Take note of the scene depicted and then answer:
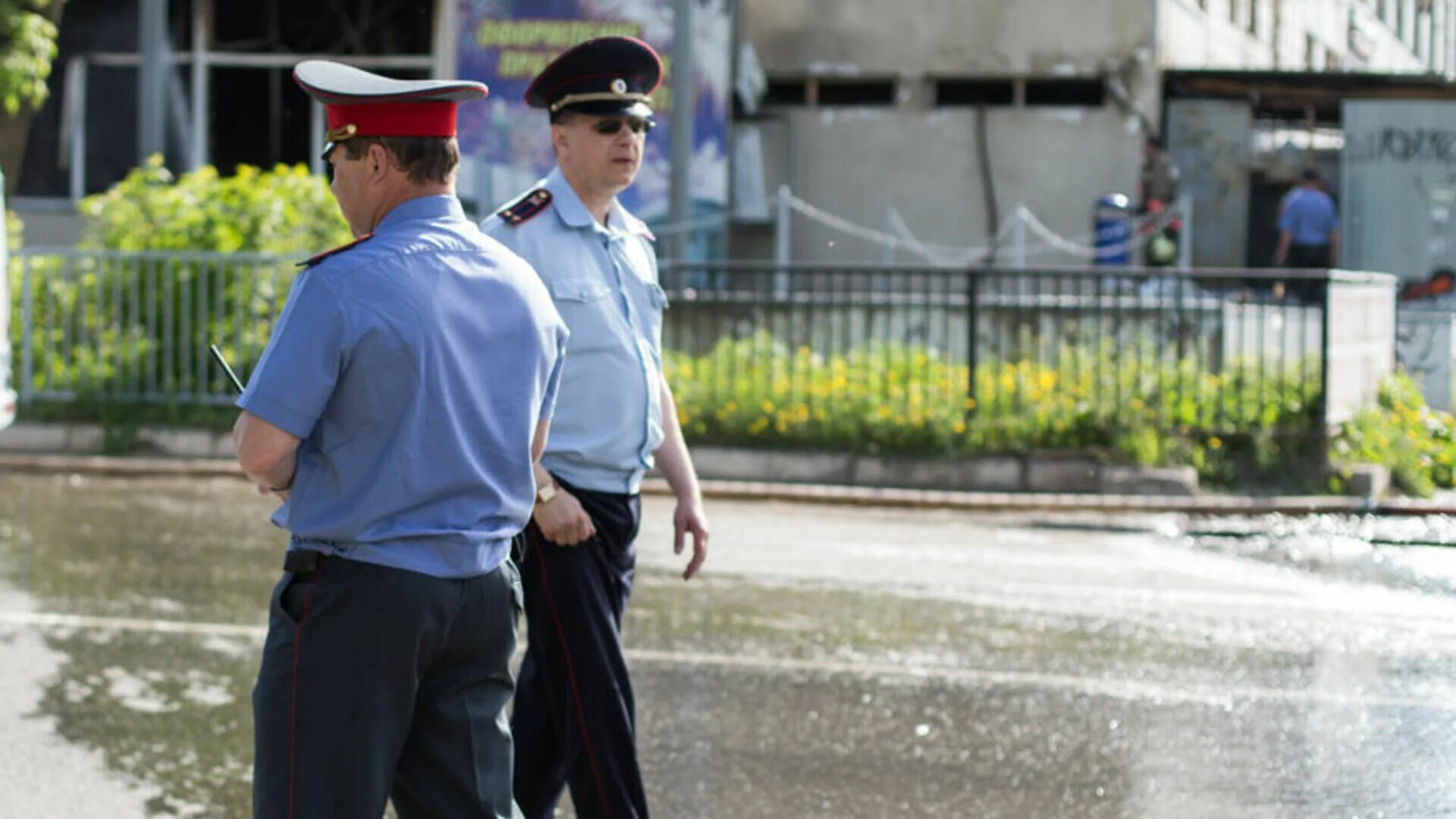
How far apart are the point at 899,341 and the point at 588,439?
11.0 meters

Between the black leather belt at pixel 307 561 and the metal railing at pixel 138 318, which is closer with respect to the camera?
the black leather belt at pixel 307 561

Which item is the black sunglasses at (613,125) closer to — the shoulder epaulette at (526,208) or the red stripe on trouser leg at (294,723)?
the shoulder epaulette at (526,208)

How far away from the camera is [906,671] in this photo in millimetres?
8391

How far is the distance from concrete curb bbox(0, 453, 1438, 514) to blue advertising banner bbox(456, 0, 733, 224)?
9.38 m

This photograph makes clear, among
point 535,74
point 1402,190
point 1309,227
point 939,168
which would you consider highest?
point 535,74

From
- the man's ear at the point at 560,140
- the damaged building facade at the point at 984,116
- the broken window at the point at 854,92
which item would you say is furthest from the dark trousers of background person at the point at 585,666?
the broken window at the point at 854,92

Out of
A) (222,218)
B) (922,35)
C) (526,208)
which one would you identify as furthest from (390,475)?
(922,35)

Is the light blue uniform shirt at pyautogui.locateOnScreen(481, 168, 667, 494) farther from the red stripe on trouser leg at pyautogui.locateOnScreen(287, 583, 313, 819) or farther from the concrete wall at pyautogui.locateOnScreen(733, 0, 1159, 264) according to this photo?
the concrete wall at pyautogui.locateOnScreen(733, 0, 1159, 264)

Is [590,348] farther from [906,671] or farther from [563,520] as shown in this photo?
[906,671]

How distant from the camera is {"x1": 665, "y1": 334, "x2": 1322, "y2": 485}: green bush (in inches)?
595

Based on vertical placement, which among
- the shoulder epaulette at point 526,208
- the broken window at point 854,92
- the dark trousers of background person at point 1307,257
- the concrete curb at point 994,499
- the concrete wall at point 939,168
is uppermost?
the broken window at point 854,92

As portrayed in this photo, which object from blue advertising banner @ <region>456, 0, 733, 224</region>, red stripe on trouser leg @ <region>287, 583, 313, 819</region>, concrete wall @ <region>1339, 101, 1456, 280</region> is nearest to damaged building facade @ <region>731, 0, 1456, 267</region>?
concrete wall @ <region>1339, 101, 1456, 280</region>

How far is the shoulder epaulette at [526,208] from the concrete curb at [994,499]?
31.0 ft

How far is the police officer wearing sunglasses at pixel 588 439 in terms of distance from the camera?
5.01 meters
